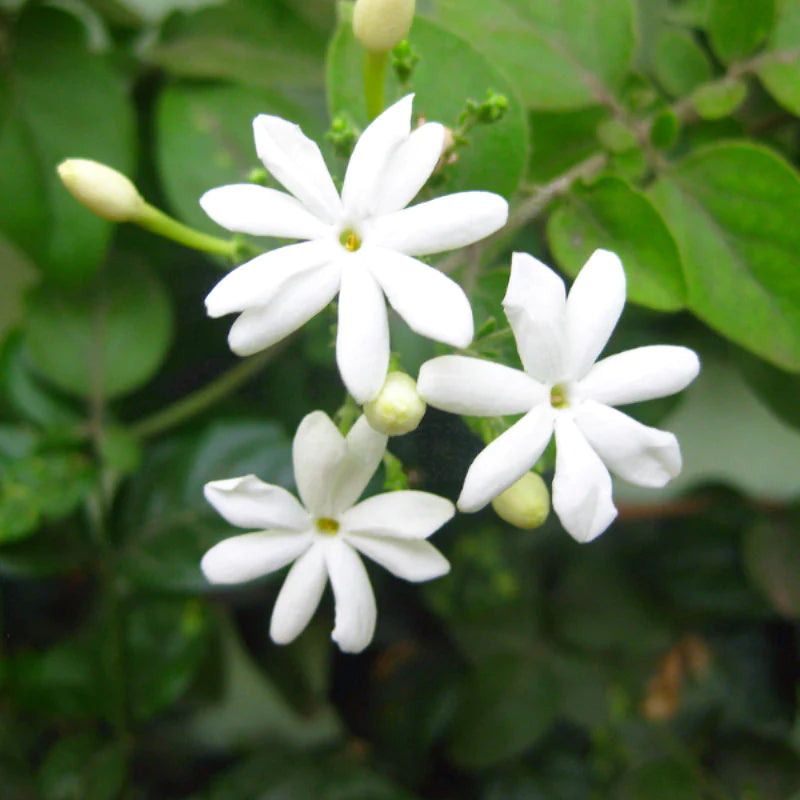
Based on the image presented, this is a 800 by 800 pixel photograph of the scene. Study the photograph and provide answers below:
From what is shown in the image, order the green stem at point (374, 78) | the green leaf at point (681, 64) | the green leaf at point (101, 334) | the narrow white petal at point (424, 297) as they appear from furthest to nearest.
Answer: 1. the green leaf at point (101, 334)
2. the green leaf at point (681, 64)
3. the green stem at point (374, 78)
4. the narrow white petal at point (424, 297)

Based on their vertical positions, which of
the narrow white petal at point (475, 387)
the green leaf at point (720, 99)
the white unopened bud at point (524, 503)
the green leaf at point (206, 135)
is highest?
the green leaf at point (720, 99)

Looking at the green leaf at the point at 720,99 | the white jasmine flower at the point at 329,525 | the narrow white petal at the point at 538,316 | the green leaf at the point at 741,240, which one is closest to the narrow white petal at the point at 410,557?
the white jasmine flower at the point at 329,525

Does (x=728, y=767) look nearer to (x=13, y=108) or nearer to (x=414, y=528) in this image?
(x=414, y=528)

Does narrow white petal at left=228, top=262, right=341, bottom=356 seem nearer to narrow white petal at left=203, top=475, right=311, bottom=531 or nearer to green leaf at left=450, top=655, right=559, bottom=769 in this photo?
narrow white petal at left=203, top=475, right=311, bottom=531

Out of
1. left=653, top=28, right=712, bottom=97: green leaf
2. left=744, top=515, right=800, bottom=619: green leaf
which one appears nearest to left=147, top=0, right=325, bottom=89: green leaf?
left=653, top=28, right=712, bottom=97: green leaf

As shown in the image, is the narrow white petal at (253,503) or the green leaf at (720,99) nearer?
the narrow white petal at (253,503)

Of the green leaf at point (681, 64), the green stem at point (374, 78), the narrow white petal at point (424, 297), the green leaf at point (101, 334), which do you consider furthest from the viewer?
the green leaf at point (101, 334)

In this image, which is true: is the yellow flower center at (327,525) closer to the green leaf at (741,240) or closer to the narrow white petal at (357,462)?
the narrow white petal at (357,462)
